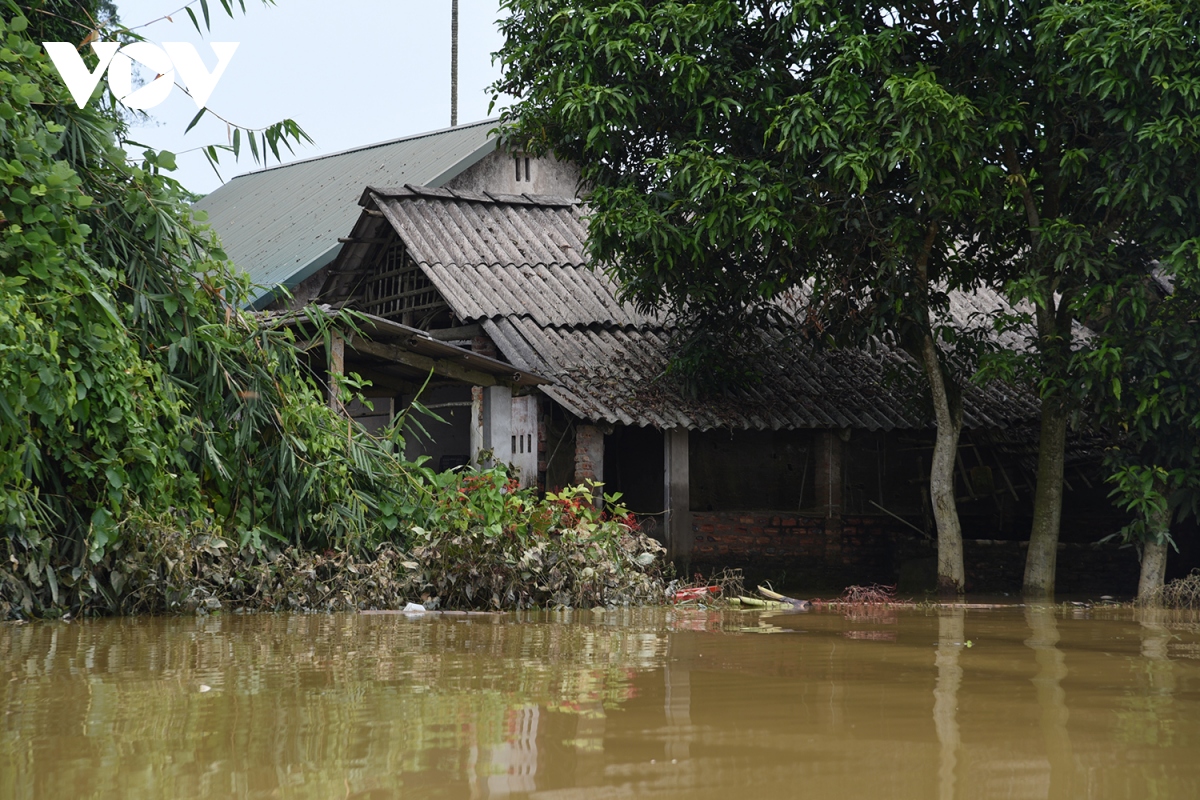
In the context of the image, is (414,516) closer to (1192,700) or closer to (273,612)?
(273,612)

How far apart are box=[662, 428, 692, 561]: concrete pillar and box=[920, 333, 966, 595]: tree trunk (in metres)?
2.95

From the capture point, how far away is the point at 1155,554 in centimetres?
1083

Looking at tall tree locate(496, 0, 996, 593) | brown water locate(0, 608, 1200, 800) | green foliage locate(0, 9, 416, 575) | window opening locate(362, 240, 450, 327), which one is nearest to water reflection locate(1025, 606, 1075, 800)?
brown water locate(0, 608, 1200, 800)

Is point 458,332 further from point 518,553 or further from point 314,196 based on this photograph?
point 314,196

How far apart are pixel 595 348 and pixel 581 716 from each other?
10.9 m

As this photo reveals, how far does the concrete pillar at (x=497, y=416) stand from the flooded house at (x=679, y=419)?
0.05m

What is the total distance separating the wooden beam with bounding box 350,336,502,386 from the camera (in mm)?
10438

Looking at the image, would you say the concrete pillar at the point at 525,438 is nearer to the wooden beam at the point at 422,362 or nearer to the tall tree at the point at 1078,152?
the wooden beam at the point at 422,362

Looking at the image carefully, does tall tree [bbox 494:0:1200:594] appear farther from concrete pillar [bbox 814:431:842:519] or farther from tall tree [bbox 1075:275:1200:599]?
concrete pillar [bbox 814:431:842:519]

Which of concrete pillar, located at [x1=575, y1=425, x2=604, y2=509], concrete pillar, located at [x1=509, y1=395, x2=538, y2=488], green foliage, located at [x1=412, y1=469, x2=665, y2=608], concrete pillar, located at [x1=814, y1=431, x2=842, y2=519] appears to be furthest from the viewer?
concrete pillar, located at [x1=814, y1=431, x2=842, y2=519]

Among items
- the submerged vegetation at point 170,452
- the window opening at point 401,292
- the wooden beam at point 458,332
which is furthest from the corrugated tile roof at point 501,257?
the submerged vegetation at point 170,452

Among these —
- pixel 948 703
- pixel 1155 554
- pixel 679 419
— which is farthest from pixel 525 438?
pixel 948 703

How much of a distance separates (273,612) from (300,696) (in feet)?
10.8

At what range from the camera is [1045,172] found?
11.4m
